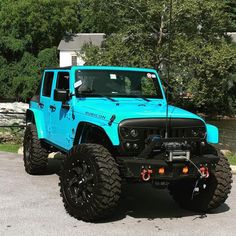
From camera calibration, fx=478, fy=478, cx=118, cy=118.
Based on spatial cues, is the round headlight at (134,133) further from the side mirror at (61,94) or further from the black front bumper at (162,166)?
the side mirror at (61,94)

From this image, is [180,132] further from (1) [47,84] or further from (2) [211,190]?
(1) [47,84]

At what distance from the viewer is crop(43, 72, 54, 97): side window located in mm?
8344

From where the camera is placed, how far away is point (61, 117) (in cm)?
735

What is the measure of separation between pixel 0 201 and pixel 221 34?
2811cm

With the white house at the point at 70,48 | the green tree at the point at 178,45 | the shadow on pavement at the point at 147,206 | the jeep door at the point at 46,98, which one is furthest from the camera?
the white house at the point at 70,48

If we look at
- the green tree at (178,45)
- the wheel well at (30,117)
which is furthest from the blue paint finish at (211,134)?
the green tree at (178,45)

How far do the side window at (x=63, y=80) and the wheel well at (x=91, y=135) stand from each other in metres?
1.08

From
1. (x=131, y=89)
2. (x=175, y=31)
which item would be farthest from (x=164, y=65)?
(x=131, y=89)

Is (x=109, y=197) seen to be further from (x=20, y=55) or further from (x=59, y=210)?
(x=20, y=55)

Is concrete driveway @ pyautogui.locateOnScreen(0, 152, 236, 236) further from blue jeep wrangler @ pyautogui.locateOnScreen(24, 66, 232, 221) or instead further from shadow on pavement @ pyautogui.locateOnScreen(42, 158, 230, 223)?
blue jeep wrangler @ pyautogui.locateOnScreen(24, 66, 232, 221)

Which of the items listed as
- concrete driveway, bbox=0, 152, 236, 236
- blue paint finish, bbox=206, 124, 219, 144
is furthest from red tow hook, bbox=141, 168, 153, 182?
blue paint finish, bbox=206, 124, 219, 144

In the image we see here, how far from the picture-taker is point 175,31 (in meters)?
28.4

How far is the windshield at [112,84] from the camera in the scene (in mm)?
7078

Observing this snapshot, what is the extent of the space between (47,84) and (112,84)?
1.72m
